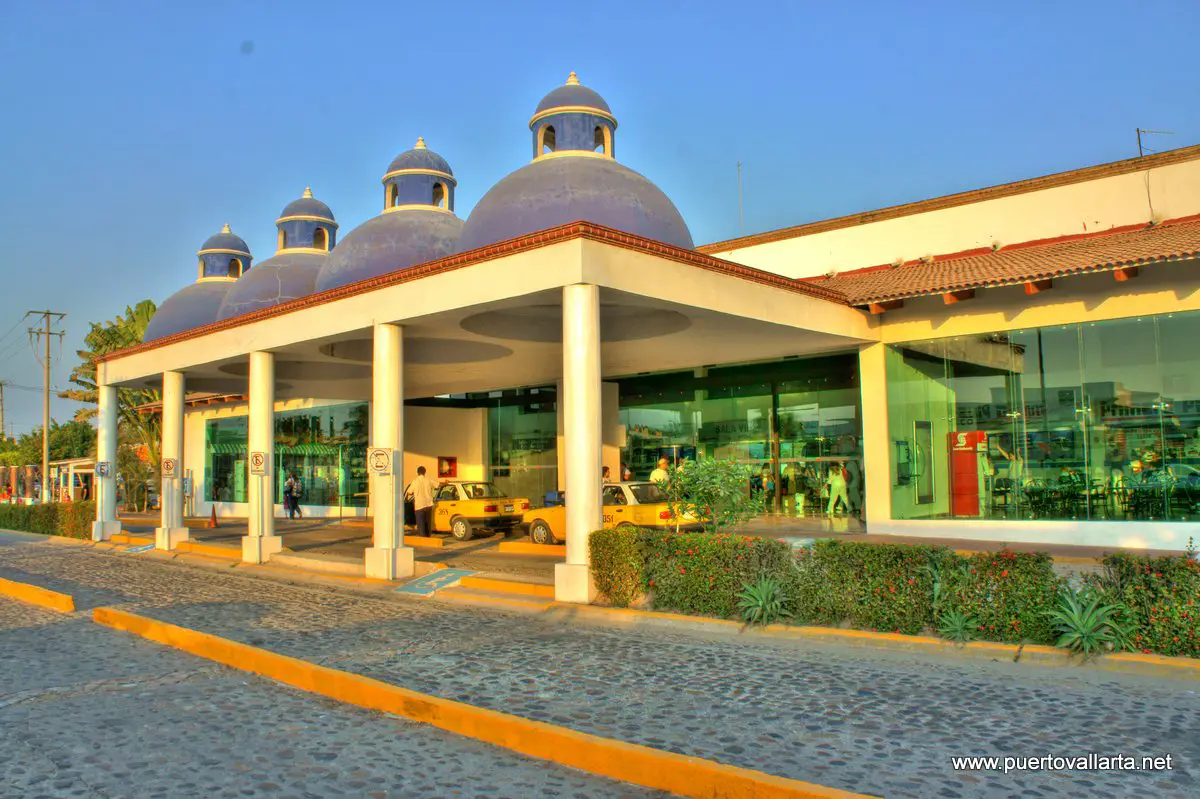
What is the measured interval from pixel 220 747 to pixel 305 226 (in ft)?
76.7

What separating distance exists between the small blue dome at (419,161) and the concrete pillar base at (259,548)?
33.6ft

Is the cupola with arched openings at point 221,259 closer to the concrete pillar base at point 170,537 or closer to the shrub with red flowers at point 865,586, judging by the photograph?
the concrete pillar base at point 170,537

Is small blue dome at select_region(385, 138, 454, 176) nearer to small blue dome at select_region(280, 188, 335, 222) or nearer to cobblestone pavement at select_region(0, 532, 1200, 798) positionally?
small blue dome at select_region(280, 188, 335, 222)

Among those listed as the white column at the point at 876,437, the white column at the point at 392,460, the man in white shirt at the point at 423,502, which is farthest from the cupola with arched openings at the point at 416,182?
the white column at the point at 876,437

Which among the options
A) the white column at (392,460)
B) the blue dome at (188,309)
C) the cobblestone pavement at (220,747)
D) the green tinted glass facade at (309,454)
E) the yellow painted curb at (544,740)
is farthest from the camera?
the green tinted glass facade at (309,454)

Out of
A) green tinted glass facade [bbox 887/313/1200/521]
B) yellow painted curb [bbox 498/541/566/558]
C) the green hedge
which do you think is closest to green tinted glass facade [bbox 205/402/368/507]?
the green hedge

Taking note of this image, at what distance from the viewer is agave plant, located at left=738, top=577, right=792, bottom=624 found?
400 inches

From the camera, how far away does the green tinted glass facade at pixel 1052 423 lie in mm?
15805

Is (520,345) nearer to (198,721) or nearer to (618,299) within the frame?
(618,299)

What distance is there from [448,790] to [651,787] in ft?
4.20

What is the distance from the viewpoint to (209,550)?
21.9 meters

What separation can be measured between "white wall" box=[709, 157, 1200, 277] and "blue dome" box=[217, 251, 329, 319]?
12.3 metres

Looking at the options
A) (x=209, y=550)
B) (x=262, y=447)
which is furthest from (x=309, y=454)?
(x=262, y=447)

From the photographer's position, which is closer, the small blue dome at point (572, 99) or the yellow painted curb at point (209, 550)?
the small blue dome at point (572, 99)
